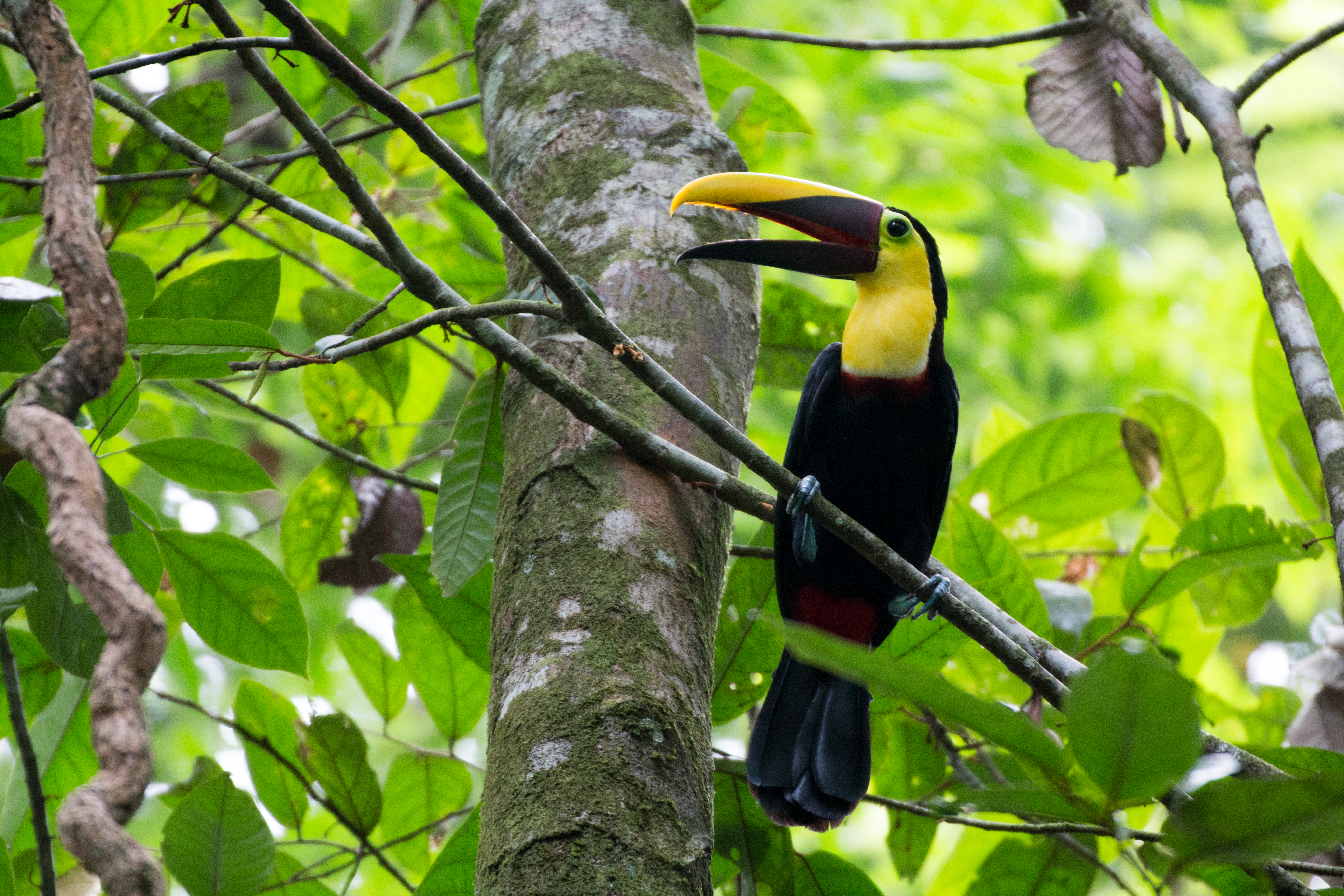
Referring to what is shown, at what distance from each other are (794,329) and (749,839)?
1317 millimetres

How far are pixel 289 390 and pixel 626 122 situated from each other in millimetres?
4331

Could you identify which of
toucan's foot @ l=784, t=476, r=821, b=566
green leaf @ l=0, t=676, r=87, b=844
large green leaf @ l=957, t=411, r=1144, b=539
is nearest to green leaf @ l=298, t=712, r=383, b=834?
green leaf @ l=0, t=676, r=87, b=844

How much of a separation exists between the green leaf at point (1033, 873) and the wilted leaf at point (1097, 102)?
1737 millimetres

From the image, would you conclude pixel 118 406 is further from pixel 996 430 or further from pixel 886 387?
pixel 996 430

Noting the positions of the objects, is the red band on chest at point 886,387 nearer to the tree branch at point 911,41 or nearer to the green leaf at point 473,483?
the tree branch at point 911,41

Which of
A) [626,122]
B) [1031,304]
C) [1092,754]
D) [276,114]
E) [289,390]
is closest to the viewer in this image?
[1092,754]

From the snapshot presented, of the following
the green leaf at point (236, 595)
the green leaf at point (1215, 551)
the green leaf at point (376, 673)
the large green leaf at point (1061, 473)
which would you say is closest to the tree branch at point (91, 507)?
the green leaf at point (236, 595)

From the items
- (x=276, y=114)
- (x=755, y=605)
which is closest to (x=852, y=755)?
(x=755, y=605)

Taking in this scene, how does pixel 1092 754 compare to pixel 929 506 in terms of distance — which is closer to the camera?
pixel 1092 754

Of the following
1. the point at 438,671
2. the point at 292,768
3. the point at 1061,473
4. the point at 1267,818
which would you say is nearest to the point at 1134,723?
the point at 1267,818

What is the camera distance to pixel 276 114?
329cm

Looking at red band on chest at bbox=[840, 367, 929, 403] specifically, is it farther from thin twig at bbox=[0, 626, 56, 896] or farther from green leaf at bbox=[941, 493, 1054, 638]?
thin twig at bbox=[0, 626, 56, 896]

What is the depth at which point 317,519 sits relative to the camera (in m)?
2.91

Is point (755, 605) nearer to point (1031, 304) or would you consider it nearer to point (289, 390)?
point (289, 390)
